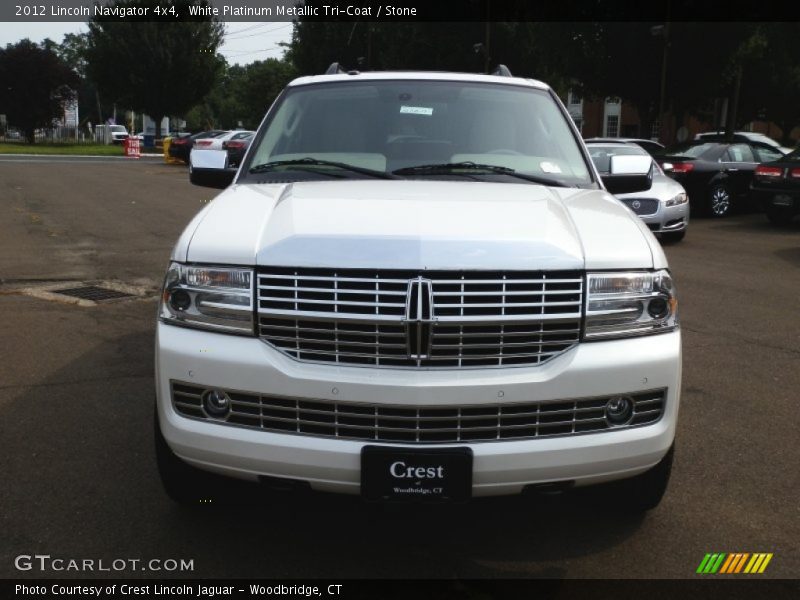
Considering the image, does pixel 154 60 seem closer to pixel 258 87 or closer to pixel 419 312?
pixel 258 87

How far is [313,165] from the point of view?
4.17 meters

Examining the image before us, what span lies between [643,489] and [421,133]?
205 centimetres

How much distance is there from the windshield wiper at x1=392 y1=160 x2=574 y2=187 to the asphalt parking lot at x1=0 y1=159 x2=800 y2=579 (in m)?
1.47

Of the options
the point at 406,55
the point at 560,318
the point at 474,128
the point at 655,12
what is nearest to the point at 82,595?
the point at 560,318

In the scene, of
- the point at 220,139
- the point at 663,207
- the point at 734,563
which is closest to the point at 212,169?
the point at 734,563

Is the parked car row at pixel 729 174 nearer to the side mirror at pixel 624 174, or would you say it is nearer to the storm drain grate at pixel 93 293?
the storm drain grate at pixel 93 293

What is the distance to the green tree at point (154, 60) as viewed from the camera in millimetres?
48219

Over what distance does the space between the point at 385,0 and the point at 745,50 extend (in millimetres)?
22391

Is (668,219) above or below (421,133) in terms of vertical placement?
below

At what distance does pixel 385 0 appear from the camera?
4431cm

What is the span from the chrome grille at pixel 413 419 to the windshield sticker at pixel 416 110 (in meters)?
2.07

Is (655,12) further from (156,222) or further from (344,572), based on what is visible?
(344,572)

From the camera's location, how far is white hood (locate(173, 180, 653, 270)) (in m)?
2.91

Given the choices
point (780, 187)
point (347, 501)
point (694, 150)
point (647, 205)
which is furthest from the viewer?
point (694, 150)
